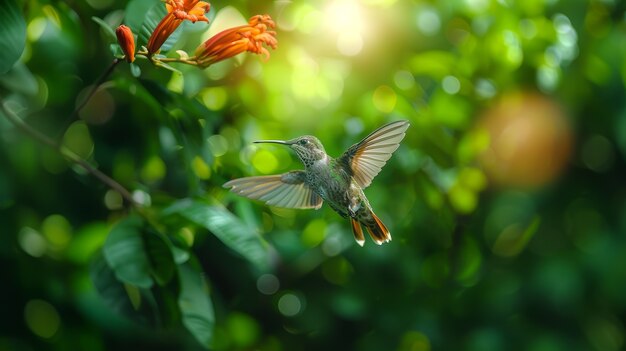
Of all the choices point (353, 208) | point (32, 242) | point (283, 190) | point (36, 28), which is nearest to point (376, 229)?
point (353, 208)

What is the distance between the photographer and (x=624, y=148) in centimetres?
Result: 264

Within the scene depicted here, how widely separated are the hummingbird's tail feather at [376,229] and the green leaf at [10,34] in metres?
0.61

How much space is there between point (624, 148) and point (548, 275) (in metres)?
0.44

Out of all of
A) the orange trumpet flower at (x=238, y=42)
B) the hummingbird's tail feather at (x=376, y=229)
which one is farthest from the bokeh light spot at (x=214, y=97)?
the hummingbird's tail feather at (x=376, y=229)

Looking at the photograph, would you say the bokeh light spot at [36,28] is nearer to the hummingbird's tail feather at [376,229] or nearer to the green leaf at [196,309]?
the green leaf at [196,309]

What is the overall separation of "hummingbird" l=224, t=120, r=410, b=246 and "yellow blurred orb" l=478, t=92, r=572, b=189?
4.63ft

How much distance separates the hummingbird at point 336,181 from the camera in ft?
3.49

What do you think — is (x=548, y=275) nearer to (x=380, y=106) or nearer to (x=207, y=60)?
(x=380, y=106)

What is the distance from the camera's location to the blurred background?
93.0 inches

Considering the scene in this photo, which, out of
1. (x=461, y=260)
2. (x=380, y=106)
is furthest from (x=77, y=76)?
(x=461, y=260)

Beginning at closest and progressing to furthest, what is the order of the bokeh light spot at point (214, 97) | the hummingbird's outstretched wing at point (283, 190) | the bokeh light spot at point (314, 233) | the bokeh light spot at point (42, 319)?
the hummingbird's outstretched wing at point (283, 190) → the bokeh light spot at point (214, 97) → the bokeh light spot at point (314, 233) → the bokeh light spot at point (42, 319)

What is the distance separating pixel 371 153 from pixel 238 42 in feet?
0.76

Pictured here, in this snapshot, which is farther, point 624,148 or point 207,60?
point 624,148

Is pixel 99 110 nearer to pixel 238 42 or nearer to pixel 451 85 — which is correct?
pixel 451 85
